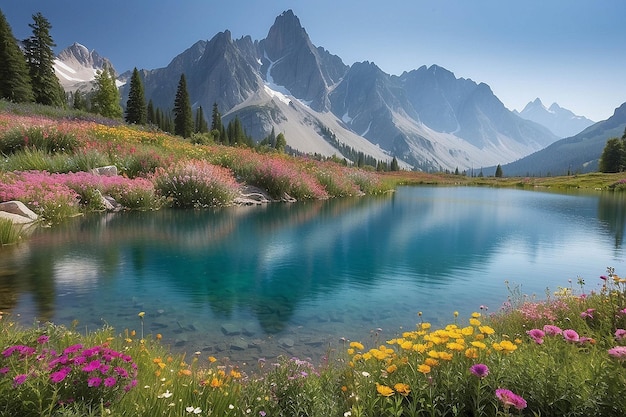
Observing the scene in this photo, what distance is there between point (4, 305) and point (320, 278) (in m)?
5.50

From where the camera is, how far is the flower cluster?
2.46 meters

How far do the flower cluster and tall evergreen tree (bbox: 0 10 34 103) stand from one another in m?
64.0

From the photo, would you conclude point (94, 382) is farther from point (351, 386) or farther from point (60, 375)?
point (351, 386)

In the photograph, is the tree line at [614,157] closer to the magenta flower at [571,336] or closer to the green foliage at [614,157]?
the green foliage at [614,157]

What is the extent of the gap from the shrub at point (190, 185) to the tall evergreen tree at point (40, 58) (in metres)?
58.9

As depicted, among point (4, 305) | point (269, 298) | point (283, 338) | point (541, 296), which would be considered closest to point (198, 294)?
point (269, 298)

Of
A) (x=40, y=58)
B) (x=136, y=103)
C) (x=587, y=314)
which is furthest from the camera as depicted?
(x=136, y=103)

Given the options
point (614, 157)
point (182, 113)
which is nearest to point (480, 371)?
point (182, 113)

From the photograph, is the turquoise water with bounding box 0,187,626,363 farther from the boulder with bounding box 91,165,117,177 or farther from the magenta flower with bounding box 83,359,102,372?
the boulder with bounding box 91,165,117,177

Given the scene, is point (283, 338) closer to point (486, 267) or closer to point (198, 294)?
point (198, 294)

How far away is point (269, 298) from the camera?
702cm

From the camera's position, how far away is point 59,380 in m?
2.29

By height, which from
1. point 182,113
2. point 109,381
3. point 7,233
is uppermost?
point 182,113

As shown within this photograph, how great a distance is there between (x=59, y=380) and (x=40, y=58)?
7887 centimetres
